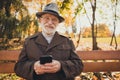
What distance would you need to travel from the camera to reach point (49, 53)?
3391 mm

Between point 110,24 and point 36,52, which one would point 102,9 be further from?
point 36,52

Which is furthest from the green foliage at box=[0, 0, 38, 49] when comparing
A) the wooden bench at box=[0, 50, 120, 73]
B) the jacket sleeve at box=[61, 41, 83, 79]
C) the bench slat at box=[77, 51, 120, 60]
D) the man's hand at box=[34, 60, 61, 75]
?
the man's hand at box=[34, 60, 61, 75]

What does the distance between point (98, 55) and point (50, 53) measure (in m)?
2.20

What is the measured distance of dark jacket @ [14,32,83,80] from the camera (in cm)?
332

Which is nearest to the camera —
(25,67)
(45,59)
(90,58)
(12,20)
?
(45,59)

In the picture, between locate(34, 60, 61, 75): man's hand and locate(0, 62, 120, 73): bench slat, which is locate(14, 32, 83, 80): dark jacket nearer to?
locate(34, 60, 61, 75): man's hand

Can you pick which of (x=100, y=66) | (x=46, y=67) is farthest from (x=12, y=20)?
(x=46, y=67)

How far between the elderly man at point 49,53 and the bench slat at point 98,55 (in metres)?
1.90

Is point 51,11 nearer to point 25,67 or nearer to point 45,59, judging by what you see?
point 45,59

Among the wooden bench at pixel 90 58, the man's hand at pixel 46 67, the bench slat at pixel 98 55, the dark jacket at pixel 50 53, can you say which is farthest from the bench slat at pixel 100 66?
the man's hand at pixel 46 67

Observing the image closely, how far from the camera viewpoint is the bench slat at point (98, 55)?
5387mm

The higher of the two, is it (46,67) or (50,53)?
(50,53)

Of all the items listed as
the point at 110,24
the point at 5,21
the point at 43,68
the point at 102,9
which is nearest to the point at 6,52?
the point at 5,21

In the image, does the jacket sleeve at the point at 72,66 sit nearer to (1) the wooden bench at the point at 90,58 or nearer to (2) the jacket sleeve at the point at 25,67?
(2) the jacket sleeve at the point at 25,67
